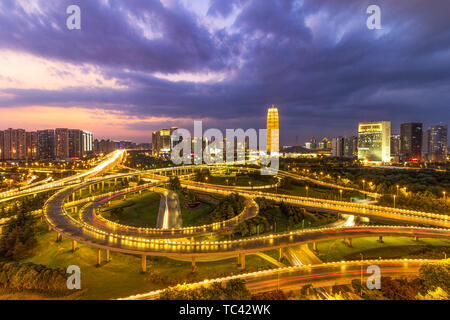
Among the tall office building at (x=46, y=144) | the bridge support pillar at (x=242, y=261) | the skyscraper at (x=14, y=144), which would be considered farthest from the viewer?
the tall office building at (x=46, y=144)

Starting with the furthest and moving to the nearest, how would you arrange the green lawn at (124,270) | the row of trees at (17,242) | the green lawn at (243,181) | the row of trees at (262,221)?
the green lawn at (243,181), the row of trees at (262,221), the row of trees at (17,242), the green lawn at (124,270)

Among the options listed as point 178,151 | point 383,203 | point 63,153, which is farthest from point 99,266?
point 63,153

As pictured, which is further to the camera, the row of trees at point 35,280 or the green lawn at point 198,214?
the green lawn at point 198,214

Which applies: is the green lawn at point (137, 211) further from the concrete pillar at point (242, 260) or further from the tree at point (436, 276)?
the tree at point (436, 276)

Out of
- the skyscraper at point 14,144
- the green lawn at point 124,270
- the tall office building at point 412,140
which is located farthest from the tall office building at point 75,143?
the tall office building at point 412,140

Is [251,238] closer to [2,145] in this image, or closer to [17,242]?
[17,242]

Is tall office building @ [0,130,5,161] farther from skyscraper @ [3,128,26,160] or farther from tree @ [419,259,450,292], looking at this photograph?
tree @ [419,259,450,292]
